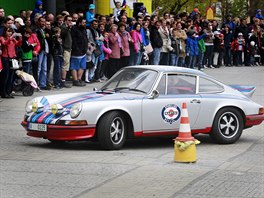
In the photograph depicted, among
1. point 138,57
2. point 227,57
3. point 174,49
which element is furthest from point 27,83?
point 227,57

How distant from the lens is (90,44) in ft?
80.7

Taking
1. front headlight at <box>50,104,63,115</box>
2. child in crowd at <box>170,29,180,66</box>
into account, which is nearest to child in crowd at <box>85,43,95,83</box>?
child in crowd at <box>170,29,180,66</box>

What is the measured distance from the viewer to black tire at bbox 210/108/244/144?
13812 mm

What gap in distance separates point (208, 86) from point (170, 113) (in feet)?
3.93

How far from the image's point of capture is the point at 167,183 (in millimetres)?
9953

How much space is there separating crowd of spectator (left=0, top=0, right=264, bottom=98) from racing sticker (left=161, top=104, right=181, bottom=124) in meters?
7.71

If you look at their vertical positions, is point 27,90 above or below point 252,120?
below

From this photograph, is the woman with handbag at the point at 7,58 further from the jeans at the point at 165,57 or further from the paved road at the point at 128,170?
the jeans at the point at 165,57

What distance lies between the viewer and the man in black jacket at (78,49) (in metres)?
23.7

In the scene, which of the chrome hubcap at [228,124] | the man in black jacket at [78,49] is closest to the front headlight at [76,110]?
the chrome hubcap at [228,124]

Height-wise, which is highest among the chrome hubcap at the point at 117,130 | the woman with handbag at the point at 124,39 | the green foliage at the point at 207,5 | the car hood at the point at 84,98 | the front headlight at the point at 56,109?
the green foliage at the point at 207,5

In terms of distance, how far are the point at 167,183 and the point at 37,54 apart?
485 inches

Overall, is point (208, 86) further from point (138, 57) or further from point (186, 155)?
point (138, 57)

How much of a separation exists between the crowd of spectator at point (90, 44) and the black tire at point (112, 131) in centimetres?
779
